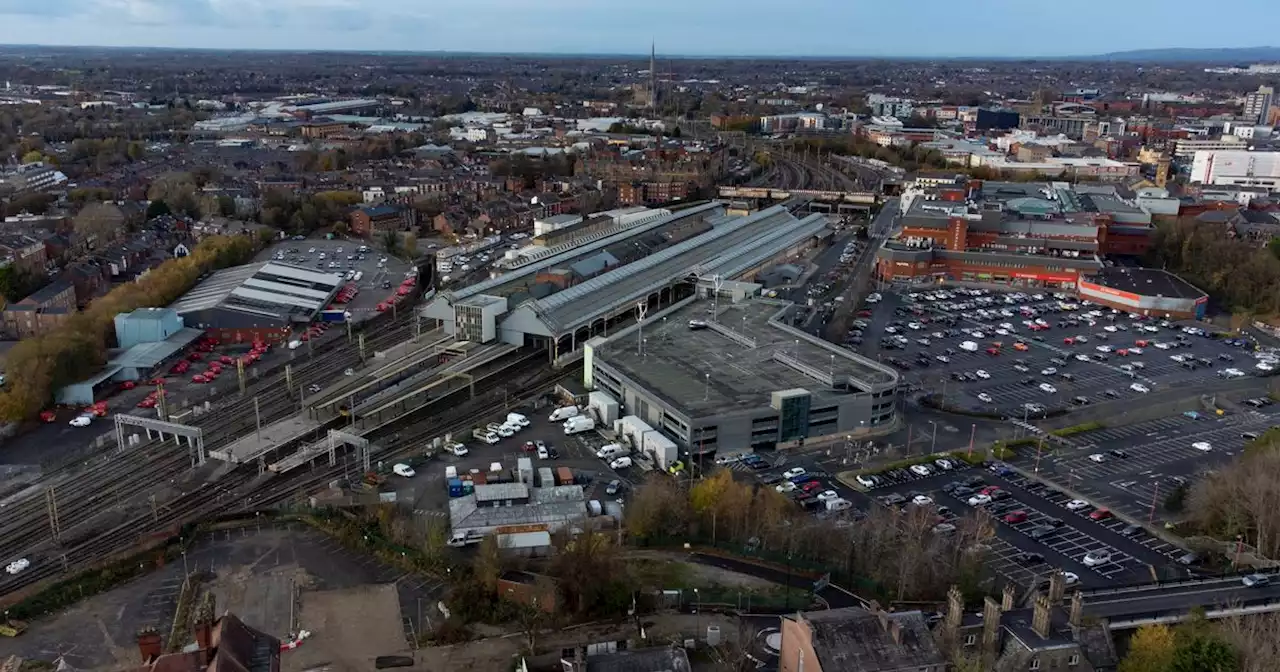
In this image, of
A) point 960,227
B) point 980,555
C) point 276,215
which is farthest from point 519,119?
point 980,555

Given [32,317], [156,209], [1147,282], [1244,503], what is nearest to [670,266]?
[1147,282]

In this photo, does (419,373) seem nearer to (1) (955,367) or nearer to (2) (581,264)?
(2) (581,264)

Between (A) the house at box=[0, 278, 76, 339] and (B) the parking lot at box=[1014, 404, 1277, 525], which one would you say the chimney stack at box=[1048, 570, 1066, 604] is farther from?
(A) the house at box=[0, 278, 76, 339]

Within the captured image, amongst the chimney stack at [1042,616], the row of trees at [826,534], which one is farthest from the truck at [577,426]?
the chimney stack at [1042,616]

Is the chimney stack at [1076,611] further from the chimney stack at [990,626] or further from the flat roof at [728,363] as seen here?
the flat roof at [728,363]

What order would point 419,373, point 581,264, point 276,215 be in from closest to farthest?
1. point 419,373
2. point 581,264
3. point 276,215
